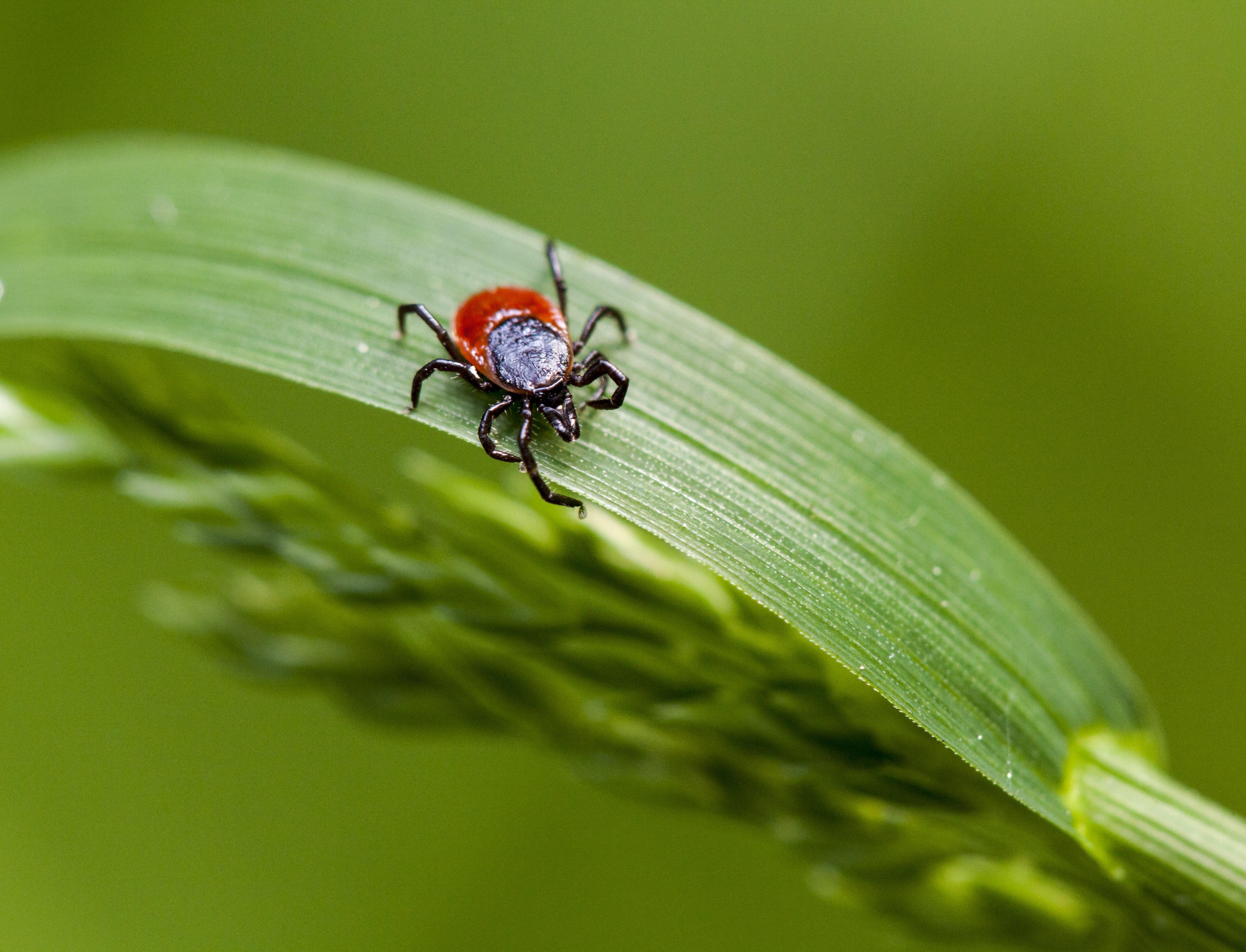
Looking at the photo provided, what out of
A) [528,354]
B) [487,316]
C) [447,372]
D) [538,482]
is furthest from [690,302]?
[538,482]

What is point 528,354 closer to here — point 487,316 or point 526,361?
point 526,361

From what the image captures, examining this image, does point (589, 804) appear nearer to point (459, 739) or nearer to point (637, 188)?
point (459, 739)

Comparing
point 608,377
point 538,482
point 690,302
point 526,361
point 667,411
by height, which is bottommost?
point 538,482

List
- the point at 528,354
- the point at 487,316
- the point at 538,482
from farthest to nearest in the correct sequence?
the point at 528,354
the point at 487,316
the point at 538,482

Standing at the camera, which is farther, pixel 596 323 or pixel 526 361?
pixel 526 361

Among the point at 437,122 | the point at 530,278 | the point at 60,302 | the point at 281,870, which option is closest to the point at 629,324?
the point at 530,278

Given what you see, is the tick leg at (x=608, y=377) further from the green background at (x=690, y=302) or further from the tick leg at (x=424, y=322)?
the green background at (x=690, y=302)

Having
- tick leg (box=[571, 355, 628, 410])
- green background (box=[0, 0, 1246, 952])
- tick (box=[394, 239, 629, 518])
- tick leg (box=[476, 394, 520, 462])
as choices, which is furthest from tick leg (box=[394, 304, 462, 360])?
green background (box=[0, 0, 1246, 952])
